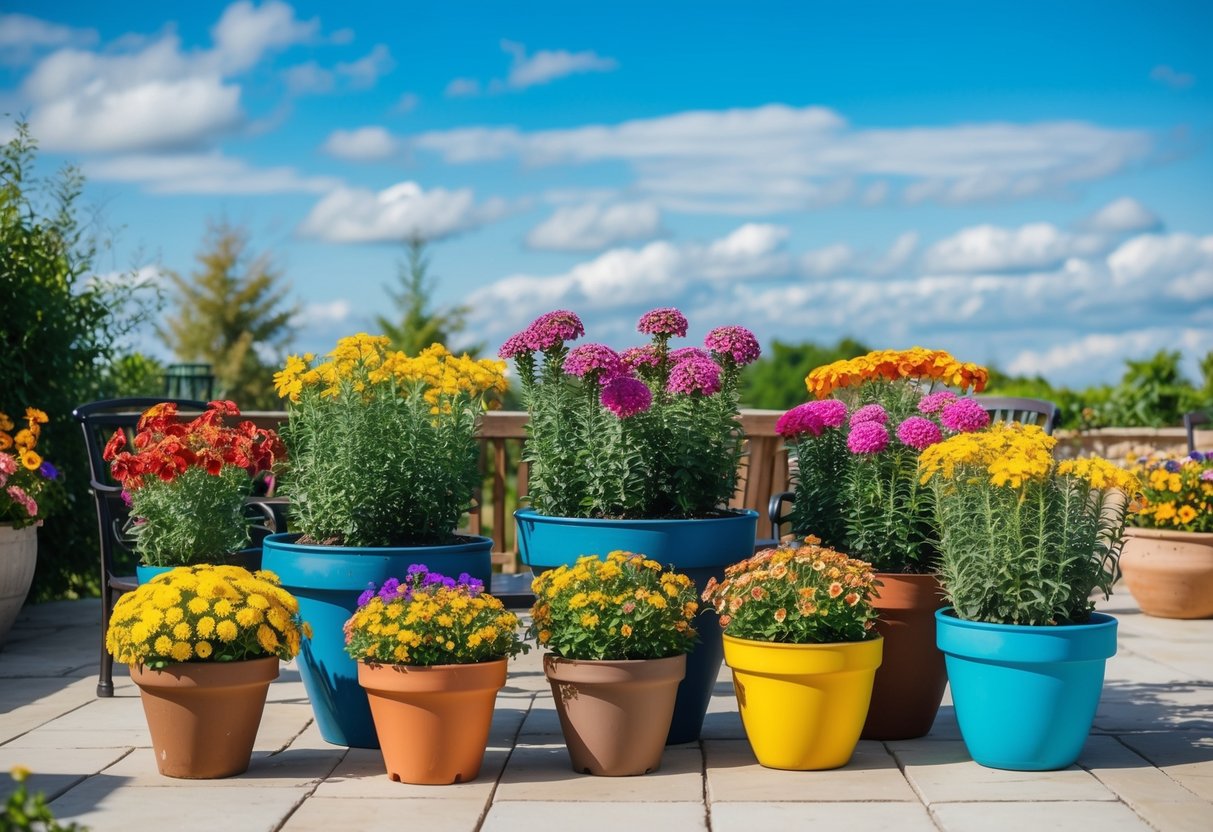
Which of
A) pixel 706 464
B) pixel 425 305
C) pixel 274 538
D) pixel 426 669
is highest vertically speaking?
pixel 425 305

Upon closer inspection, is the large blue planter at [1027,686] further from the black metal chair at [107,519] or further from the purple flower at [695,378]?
the black metal chair at [107,519]

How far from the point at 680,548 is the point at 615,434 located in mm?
390

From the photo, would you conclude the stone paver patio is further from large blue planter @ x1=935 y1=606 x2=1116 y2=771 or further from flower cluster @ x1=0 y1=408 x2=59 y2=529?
flower cluster @ x1=0 y1=408 x2=59 y2=529

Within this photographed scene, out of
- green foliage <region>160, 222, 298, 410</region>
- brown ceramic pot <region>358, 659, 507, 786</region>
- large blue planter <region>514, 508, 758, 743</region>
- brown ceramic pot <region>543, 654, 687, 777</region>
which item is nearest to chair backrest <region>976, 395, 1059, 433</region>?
large blue planter <region>514, 508, 758, 743</region>

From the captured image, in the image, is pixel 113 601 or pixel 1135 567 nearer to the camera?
pixel 113 601

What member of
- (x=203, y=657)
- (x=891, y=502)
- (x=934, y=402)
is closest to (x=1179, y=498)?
(x=934, y=402)

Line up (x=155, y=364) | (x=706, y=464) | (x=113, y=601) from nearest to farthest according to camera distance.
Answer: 1. (x=706, y=464)
2. (x=113, y=601)
3. (x=155, y=364)

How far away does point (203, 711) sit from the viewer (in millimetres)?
3387

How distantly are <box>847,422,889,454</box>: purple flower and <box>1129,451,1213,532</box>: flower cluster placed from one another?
318cm

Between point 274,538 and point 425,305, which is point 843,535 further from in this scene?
point 425,305

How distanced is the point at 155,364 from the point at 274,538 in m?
5.04

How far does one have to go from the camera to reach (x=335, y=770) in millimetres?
3518

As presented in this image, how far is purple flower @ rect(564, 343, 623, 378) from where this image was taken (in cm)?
372

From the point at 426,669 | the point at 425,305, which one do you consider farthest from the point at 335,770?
the point at 425,305
